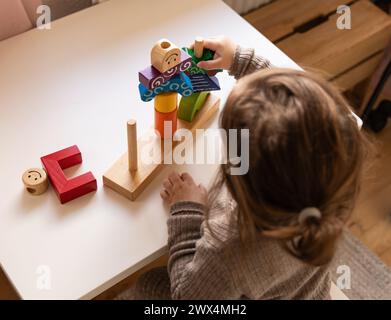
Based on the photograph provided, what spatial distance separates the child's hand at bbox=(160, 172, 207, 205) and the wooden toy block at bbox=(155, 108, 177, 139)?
80 millimetres

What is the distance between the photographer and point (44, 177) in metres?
0.85

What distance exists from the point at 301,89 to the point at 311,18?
103cm

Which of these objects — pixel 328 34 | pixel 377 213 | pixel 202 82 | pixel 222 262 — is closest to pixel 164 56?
pixel 202 82

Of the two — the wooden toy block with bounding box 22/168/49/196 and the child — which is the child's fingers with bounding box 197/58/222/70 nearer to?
the child

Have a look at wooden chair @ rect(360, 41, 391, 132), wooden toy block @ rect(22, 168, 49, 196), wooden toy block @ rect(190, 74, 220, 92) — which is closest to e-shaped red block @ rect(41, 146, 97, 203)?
wooden toy block @ rect(22, 168, 49, 196)

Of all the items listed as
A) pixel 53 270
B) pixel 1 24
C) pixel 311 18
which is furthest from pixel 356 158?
pixel 311 18

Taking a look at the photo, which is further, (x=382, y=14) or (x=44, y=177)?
(x=382, y=14)

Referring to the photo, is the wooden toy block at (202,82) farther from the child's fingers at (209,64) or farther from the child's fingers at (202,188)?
the child's fingers at (202,188)

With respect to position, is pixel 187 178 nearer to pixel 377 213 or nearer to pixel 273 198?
pixel 273 198

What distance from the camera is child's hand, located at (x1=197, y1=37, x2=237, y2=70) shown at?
0.90 meters

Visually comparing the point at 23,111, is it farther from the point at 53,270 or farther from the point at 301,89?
the point at 301,89

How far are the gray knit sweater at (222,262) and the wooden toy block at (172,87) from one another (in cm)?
19

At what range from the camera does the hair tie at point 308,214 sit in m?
0.66
